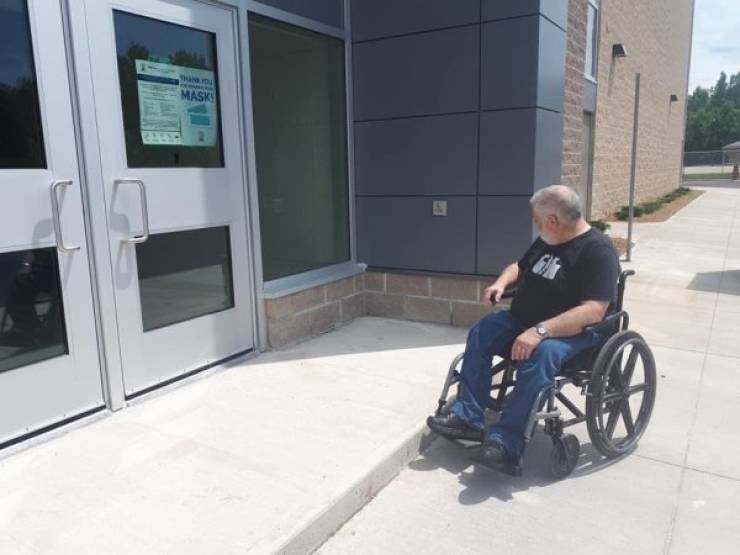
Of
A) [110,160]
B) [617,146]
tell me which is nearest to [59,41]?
[110,160]

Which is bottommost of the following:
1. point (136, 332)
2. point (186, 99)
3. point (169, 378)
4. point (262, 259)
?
point (169, 378)

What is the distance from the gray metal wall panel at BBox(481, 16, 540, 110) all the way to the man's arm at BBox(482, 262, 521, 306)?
1.47m

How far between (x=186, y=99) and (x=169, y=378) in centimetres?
160

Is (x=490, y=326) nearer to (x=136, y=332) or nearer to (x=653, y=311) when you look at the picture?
(x=136, y=332)

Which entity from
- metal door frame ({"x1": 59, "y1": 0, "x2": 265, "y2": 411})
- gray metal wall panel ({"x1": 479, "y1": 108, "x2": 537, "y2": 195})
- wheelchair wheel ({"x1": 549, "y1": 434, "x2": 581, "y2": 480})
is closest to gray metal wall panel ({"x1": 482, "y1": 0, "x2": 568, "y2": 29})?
gray metal wall panel ({"x1": 479, "y1": 108, "x2": 537, "y2": 195})

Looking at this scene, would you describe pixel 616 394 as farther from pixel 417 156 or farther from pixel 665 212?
pixel 665 212

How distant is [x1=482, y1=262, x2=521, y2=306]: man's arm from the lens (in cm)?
295

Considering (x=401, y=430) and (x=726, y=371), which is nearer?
(x=401, y=430)

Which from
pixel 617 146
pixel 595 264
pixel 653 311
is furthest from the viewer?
pixel 617 146

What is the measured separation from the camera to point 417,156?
443cm

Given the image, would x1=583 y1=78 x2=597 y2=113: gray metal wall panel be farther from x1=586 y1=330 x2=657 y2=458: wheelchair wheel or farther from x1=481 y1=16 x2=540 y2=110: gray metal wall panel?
x1=586 y1=330 x2=657 y2=458: wheelchair wheel

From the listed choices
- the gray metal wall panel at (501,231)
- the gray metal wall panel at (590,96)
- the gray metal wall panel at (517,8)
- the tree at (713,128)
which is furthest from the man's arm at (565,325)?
the tree at (713,128)

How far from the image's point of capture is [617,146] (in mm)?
12859

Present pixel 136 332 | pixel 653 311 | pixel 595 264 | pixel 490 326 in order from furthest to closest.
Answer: pixel 653 311 → pixel 136 332 → pixel 490 326 → pixel 595 264
